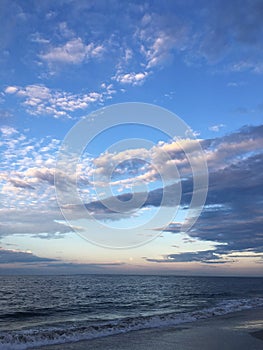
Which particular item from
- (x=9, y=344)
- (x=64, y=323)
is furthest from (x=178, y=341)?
(x=64, y=323)

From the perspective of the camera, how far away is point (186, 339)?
1931 cm

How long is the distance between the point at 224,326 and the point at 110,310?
18304 millimetres

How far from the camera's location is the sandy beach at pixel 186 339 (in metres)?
17.2

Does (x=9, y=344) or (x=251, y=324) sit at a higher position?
(x=251, y=324)

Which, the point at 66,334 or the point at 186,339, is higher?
the point at 186,339

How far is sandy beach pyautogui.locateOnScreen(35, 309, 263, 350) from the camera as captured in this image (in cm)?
1723

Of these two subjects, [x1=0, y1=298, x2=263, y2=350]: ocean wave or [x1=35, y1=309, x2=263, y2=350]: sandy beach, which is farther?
[x1=0, y1=298, x2=263, y2=350]: ocean wave

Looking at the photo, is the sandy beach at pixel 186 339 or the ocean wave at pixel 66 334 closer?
the sandy beach at pixel 186 339

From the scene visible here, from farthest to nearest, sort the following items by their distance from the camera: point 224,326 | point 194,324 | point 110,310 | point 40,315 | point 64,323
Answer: point 110,310, point 40,315, point 64,323, point 194,324, point 224,326

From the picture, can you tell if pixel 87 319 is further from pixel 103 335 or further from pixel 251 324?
pixel 251 324

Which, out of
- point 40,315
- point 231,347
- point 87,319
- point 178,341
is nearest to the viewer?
point 231,347

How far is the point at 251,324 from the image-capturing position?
25.3m

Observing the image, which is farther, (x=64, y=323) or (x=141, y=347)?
(x=64, y=323)

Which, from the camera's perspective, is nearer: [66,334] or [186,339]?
[186,339]
